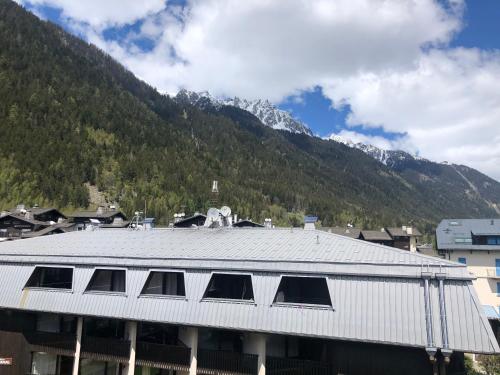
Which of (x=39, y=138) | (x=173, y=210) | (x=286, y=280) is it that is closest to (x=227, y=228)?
(x=286, y=280)

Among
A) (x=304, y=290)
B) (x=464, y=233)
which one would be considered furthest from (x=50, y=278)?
(x=464, y=233)

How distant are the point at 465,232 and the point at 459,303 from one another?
3514cm

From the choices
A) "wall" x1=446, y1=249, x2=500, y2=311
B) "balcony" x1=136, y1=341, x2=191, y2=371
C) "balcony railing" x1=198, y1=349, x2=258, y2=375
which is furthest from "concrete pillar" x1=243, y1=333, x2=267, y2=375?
"wall" x1=446, y1=249, x2=500, y2=311

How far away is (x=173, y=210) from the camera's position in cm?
15438

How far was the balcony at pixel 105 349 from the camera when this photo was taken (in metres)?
20.8

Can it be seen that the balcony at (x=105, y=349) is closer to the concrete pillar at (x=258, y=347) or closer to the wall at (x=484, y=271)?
the concrete pillar at (x=258, y=347)

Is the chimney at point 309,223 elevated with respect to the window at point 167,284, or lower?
elevated

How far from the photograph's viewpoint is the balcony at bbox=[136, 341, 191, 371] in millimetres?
19625

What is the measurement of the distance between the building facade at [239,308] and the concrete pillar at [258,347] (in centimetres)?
5

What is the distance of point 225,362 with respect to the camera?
18.9m

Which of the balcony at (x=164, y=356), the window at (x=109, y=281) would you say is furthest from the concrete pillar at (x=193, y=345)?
the window at (x=109, y=281)

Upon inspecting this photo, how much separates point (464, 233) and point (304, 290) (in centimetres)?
3373

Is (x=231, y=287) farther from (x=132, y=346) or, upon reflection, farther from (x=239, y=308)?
(x=132, y=346)

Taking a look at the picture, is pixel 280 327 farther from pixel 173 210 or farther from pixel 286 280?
pixel 173 210
